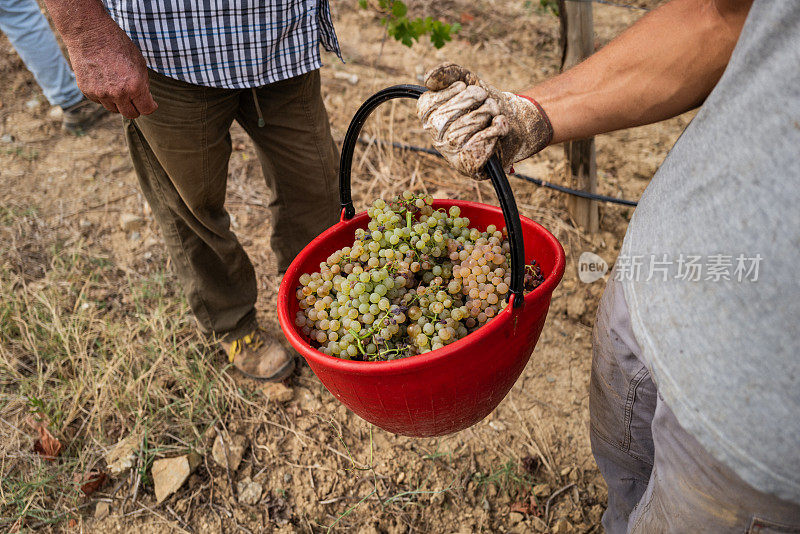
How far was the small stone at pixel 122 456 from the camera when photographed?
78.5 inches

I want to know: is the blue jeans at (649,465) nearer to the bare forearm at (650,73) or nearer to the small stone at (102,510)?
the bare forearm at (650,73)

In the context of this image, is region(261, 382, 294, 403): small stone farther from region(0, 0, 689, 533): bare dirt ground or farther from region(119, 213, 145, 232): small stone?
region(119, 213, 145, 232): small stone

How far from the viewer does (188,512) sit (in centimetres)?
192

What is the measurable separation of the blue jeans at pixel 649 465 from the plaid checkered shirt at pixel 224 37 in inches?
48.1

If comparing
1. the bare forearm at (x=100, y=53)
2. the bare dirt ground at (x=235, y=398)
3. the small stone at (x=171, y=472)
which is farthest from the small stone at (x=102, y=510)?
the bare forearm at (x=100, y=53)

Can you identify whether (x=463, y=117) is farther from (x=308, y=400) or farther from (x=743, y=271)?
(x=308, y=400)

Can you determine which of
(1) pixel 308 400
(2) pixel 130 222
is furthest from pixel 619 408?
(2) pixel 130 222

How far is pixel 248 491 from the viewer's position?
1.96 m

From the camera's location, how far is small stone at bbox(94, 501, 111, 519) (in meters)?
1.93

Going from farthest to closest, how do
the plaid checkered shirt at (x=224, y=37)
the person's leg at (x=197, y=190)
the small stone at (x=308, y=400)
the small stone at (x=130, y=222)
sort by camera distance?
the small stone at (x=130, y=222)
the small stone at (x=308, y=400)
the person's leg at (x=197, y=190)
the plaid checkered shirt at (x=224, y=37)

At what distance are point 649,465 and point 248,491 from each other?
4.50 feet

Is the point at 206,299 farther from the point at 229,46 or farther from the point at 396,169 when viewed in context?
the point at 396,169

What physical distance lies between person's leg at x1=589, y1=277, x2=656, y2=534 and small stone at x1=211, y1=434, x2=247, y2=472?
51.7 inches

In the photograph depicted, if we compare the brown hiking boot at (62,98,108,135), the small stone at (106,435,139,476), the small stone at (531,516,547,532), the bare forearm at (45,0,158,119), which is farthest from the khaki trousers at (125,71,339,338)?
the brown hiking boot at (62,98,108,135)
